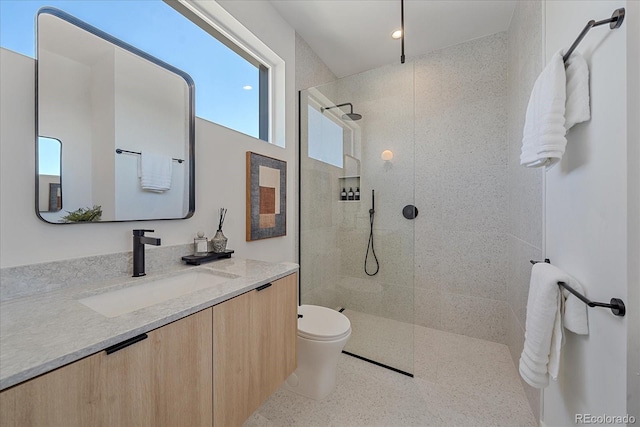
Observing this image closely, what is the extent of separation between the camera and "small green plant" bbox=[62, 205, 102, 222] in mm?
1000

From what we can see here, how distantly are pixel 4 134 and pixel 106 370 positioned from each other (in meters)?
0.87

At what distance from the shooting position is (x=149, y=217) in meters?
1.25

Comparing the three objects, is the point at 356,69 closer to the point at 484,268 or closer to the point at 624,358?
the point at 484,268

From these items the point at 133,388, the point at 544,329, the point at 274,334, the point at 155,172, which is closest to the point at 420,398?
the point at 544,329

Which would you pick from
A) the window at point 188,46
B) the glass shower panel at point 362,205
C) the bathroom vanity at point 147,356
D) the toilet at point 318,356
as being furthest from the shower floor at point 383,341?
the window at point 188,46

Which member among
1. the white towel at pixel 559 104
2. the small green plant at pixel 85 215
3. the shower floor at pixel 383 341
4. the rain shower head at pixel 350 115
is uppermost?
the rain shower head at pixel 350 115

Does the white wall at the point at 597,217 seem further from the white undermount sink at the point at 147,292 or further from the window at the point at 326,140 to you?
the window at the point at 326,140

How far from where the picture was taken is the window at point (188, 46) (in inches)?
36.0

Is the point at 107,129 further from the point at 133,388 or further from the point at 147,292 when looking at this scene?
the point at 133,388

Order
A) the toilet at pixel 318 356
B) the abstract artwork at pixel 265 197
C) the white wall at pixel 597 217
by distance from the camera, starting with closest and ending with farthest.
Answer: the white wall at pixel 597 217, the toilet at pixel 318 356, the abstract artwork at pixel 265 197

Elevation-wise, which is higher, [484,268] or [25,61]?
[25,61]

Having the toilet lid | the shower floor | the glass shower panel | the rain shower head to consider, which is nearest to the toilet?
the toilet lid

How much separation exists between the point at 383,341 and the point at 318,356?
787 mm

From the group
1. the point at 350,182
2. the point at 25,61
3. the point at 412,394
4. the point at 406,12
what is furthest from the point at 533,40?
the point at 25,61
